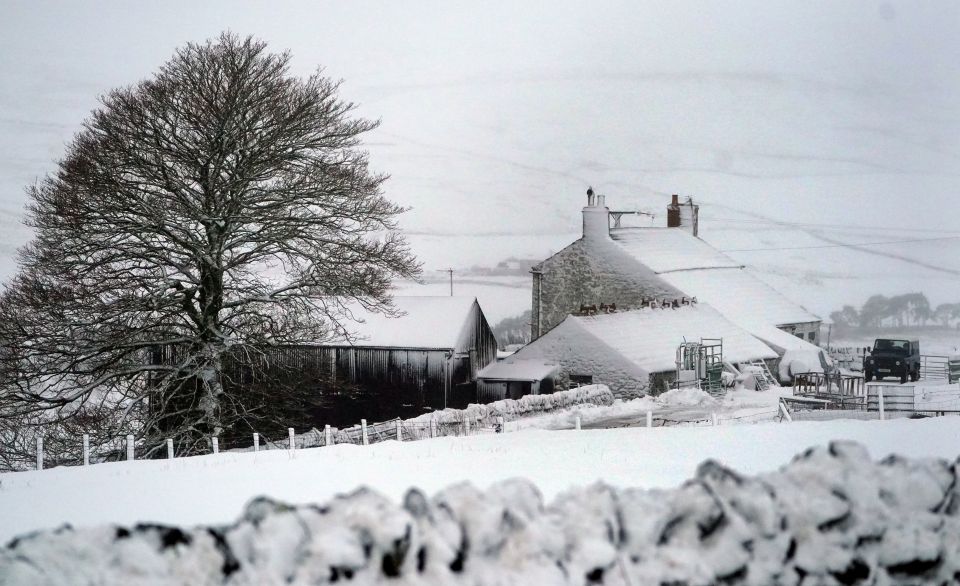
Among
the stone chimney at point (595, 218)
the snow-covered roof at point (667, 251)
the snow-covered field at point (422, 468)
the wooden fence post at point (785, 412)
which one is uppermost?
the stone chimney at point (595, 218)

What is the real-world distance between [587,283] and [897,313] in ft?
6.78

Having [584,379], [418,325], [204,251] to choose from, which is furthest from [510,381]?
[204,251]

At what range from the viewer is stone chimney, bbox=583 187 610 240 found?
530 cm

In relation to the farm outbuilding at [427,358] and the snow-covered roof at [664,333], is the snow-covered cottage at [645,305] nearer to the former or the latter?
the snow-covered roof at [664,333]

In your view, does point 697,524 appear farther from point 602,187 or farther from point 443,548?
point 602,187

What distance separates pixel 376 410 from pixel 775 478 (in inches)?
126

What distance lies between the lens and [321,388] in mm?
5336

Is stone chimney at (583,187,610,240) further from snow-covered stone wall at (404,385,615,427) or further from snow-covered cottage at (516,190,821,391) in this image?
snow-covered stone wall at (404,385,615,427)

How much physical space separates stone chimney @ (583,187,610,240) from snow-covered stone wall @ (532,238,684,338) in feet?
0.15

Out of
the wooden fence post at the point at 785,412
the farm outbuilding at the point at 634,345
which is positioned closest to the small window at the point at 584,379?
the farm outbuilding at the point at 634,345

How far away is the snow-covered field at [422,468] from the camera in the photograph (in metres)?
2.95

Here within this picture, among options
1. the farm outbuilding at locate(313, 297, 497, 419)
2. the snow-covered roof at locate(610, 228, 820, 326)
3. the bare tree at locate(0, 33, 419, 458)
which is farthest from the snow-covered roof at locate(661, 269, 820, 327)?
the bare tree at locate(0, 33, 419, 458)

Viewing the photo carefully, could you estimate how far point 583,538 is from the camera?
7.19ft

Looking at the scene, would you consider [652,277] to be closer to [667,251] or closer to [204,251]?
[667,251]
